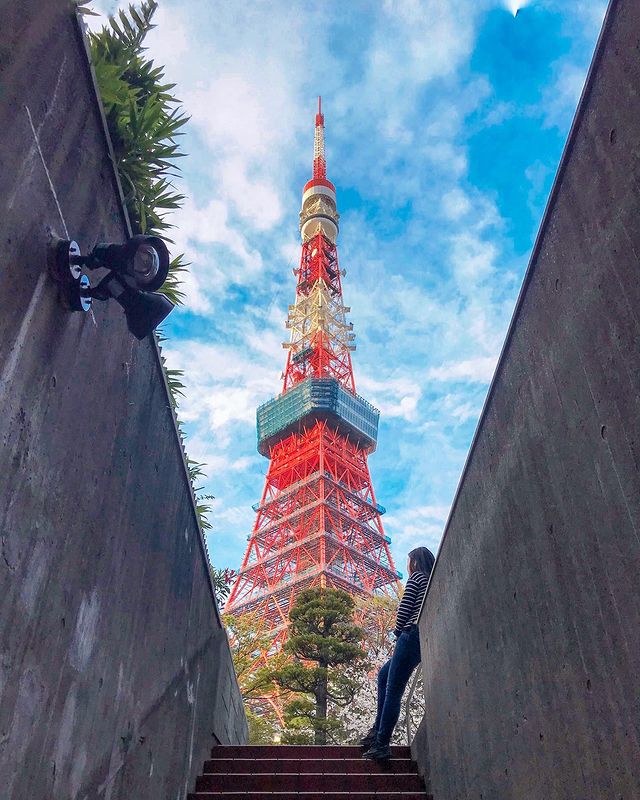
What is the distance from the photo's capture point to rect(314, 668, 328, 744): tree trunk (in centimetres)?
1278

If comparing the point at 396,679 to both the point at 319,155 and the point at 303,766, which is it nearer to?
the point at 303,766

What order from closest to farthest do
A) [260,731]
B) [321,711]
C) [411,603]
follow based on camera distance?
[411,603] → [321,711] → [260,731]

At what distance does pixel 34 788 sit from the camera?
159 centimetres

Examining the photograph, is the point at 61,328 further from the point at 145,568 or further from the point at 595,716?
the point at 595,716

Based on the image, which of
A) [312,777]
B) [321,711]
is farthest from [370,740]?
[321,711]

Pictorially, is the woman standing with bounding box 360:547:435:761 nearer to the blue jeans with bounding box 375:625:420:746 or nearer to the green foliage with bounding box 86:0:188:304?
the blue jeans with bounding box 375:625:420:746

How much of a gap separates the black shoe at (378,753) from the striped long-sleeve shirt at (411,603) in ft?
2.50

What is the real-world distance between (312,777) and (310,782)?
4cm

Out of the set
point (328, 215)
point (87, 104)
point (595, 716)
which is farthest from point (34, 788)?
point (328, 215)

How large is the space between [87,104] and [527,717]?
2.64 metres

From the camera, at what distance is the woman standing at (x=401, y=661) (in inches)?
162

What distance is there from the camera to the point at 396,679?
4176mm

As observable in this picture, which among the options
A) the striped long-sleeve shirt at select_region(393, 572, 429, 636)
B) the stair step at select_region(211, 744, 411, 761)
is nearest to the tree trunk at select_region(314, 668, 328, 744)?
the stair step at select_region(211, 744, 411, 761)

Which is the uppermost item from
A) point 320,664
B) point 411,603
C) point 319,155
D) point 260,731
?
point 319,155
